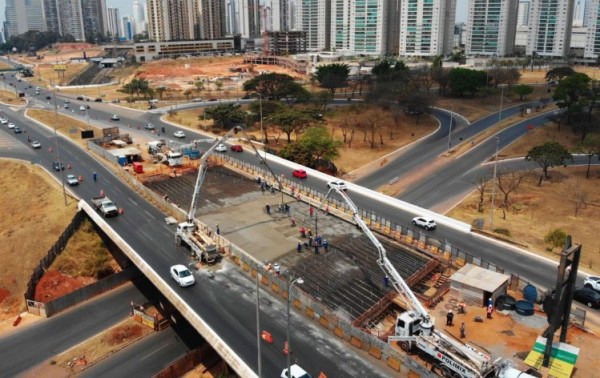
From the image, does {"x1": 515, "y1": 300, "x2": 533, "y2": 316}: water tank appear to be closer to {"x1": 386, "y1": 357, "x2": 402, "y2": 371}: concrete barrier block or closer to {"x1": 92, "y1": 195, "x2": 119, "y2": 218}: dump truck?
{"x1": 386, "y1": 357, "x2": 402, "y2": 371}: concrete barrier block

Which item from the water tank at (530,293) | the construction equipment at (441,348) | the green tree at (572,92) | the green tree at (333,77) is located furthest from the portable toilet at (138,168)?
the green tree at (572,92)

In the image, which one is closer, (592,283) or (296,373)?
(296,373)

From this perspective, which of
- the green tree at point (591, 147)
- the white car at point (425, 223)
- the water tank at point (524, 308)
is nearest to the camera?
the water tank at point (524, 308)

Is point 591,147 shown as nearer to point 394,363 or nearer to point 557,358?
point 557,358

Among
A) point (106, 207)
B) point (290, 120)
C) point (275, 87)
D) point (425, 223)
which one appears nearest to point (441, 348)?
point (425, 223)

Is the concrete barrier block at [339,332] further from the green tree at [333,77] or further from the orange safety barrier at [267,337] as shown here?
the green tree at [333,77]

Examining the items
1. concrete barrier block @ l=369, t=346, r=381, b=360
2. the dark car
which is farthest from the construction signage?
concrete barrier block @ l=369, t=346, r=381, b=360

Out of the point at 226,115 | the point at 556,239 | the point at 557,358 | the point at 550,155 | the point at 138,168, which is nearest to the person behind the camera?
the point at 557,358
